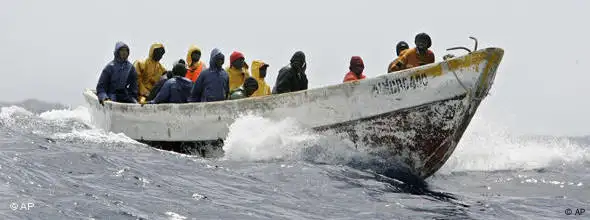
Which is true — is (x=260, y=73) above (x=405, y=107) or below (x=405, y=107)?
above

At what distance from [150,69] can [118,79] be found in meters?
1.25

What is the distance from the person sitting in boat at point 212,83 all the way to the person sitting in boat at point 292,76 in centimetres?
109

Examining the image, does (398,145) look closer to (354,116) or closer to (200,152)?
(354,116)

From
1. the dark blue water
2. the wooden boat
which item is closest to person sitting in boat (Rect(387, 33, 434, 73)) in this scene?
the dark blue water

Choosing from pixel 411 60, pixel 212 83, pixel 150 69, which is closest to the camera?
pixel 411 60

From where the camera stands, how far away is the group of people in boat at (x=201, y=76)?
1339cm

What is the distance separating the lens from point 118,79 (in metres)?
15.3

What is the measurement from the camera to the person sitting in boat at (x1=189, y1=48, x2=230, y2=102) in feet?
45.7

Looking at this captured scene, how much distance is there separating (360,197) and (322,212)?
3.11 feet

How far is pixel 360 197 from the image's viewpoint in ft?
30.7

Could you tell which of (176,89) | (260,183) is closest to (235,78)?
(176,89)

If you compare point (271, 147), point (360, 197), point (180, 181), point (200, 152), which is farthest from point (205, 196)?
point (200, 152)

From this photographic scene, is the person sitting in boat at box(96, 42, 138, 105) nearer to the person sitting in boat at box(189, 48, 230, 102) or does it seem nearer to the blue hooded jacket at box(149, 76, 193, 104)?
the blue hooded jacket at box(149, 76, 193, 104)

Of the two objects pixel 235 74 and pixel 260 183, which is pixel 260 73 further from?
pixel 260 183
